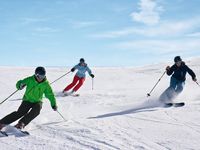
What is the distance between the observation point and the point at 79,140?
742 cm

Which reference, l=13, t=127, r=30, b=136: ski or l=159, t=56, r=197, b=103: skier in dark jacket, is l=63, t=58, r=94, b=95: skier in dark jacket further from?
l=13, t=127, r=30, b=136: ski

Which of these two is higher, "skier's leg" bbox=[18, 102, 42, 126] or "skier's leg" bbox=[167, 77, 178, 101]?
"skier's leg" bbox=[167, 77, 178, 101]

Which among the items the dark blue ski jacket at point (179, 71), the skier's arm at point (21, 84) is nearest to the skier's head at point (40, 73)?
the skier's arm at point (21, 84)

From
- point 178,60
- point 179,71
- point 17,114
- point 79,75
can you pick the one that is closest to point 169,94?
point 179,71

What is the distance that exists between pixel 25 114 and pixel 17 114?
0.19 meters

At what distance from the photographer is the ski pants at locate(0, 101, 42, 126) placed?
8.41 m

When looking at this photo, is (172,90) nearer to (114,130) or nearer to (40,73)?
(114,130)

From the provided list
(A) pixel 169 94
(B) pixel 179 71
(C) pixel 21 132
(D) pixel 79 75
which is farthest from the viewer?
(D) pixel 79 75

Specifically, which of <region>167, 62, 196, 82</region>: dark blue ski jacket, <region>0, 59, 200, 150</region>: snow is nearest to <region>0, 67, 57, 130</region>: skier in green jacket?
<region>0, 59, 200, 150</region>: snow

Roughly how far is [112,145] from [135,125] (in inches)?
79.7

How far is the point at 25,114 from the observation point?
8.70m

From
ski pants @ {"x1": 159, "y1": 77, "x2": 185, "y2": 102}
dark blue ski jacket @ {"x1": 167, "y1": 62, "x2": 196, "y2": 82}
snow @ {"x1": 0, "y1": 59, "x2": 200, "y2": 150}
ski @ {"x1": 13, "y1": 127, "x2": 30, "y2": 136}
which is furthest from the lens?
ski pants @ {"x1": 159, "y1": 77, "x2": 185, "y2": 102}

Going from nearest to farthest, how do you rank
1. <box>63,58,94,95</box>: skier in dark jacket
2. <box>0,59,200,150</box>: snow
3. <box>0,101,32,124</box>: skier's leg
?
1. <box>0,59,200,150</box>: snow
2. <box>0,101,32,124</box>: skier's leg
3. <box>63,58,94,95</box>: skier in dark jacket

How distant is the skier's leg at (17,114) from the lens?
836 centimetres
